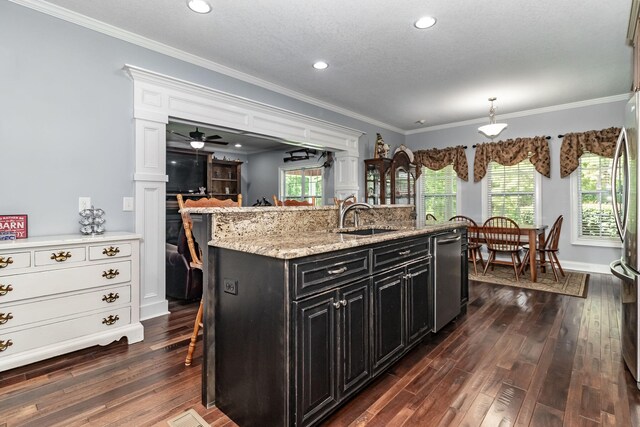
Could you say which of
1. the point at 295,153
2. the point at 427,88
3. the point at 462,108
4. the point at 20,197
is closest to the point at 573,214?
the point at 462,108

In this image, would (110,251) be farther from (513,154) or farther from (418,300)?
(513,154)

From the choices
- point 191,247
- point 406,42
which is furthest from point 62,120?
point 406,42

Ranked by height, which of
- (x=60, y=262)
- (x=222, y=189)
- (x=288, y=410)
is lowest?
(x=288, y=410)

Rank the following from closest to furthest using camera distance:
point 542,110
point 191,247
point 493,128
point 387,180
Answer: point 191,247 < point 493,128 < point 542,110 < point 387,180

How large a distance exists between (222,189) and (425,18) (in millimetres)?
6315

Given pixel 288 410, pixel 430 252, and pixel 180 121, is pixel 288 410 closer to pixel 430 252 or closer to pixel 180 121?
pixel 430 252

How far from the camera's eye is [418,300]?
2.38 metres

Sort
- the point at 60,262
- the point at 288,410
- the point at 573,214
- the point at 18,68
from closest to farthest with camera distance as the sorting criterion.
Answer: the point at 288,410 < the point at 60,262 < the point at 18,68 < the point at 573,214

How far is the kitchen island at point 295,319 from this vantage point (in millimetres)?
1427

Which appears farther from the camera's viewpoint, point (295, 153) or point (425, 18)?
point (295, 153)

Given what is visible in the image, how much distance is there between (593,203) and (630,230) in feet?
12.4

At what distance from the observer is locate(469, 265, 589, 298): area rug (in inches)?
159

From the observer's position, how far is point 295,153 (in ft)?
25.5

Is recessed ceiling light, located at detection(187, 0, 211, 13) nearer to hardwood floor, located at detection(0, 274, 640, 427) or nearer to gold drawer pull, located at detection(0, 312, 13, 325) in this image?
gold drawer pull, located at detection(0, 312, 13, 325)
